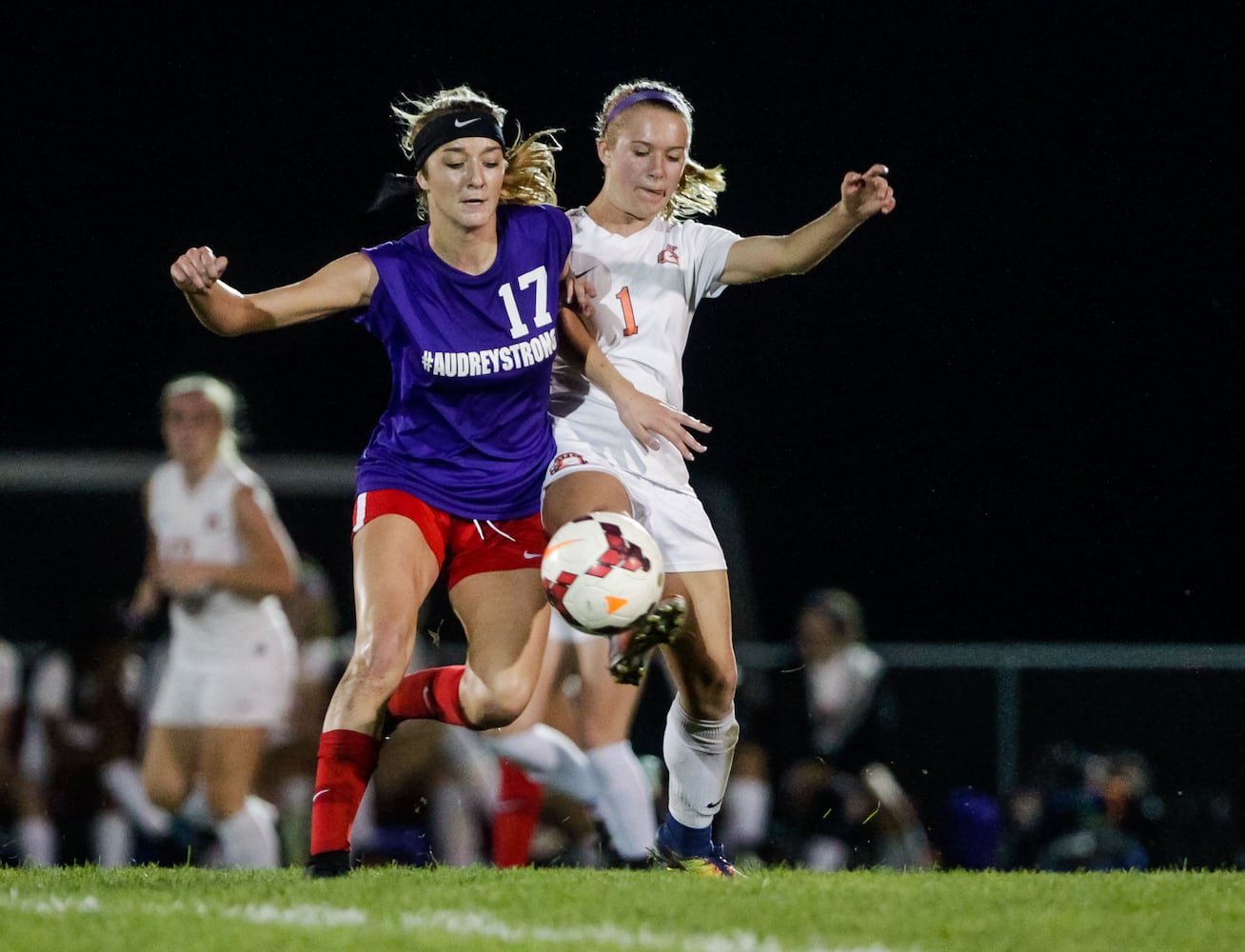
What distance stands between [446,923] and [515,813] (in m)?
2.42

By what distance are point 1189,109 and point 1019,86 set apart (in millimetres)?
1707

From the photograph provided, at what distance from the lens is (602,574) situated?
462cm

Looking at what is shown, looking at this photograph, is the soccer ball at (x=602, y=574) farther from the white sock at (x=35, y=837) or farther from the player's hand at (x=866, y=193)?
the white sock at (x=35, y=837)

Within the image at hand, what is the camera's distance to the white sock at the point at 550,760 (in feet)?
19.9

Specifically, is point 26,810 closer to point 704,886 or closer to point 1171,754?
point 704,886

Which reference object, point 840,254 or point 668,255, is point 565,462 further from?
point 840,254

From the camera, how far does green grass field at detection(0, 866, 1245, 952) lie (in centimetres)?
355

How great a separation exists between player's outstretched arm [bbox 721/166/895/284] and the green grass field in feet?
6.54

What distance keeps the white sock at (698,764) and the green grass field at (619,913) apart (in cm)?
44

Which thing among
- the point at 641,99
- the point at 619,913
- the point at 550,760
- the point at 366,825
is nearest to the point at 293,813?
the point at 366,825

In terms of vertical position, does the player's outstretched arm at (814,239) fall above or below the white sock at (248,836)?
above

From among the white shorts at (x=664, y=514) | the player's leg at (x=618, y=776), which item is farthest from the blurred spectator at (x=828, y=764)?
the white shorts at (x=664, y=514)

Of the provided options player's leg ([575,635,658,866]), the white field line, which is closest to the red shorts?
player's leg ([575,635,658,866])

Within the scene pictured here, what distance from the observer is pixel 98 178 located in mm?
15367
